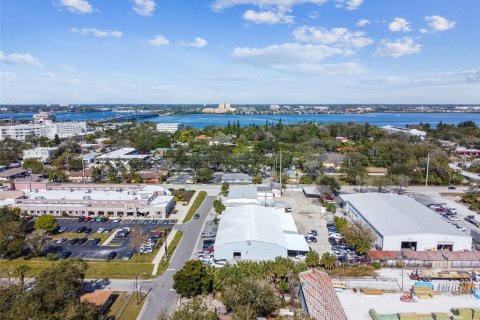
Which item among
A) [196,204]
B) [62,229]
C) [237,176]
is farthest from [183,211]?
[237,176]

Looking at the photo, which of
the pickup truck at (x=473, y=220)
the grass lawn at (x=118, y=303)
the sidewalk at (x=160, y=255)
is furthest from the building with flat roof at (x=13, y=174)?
the pickup truck at (x=473, y=220)

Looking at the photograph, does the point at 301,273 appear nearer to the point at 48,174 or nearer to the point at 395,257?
the point at 395,257

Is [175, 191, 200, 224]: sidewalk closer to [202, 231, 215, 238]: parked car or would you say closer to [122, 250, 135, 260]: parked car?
[202, 231, 215, 238]: parked car

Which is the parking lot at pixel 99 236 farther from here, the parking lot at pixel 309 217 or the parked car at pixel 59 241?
the parking lot at pixel 309 217

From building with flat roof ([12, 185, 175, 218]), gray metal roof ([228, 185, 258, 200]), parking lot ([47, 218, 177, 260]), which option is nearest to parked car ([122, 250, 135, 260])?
parking lot ([47, 218, 177, 260])

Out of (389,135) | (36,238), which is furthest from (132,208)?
(389,135)

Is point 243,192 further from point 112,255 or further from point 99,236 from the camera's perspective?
point 112,255
